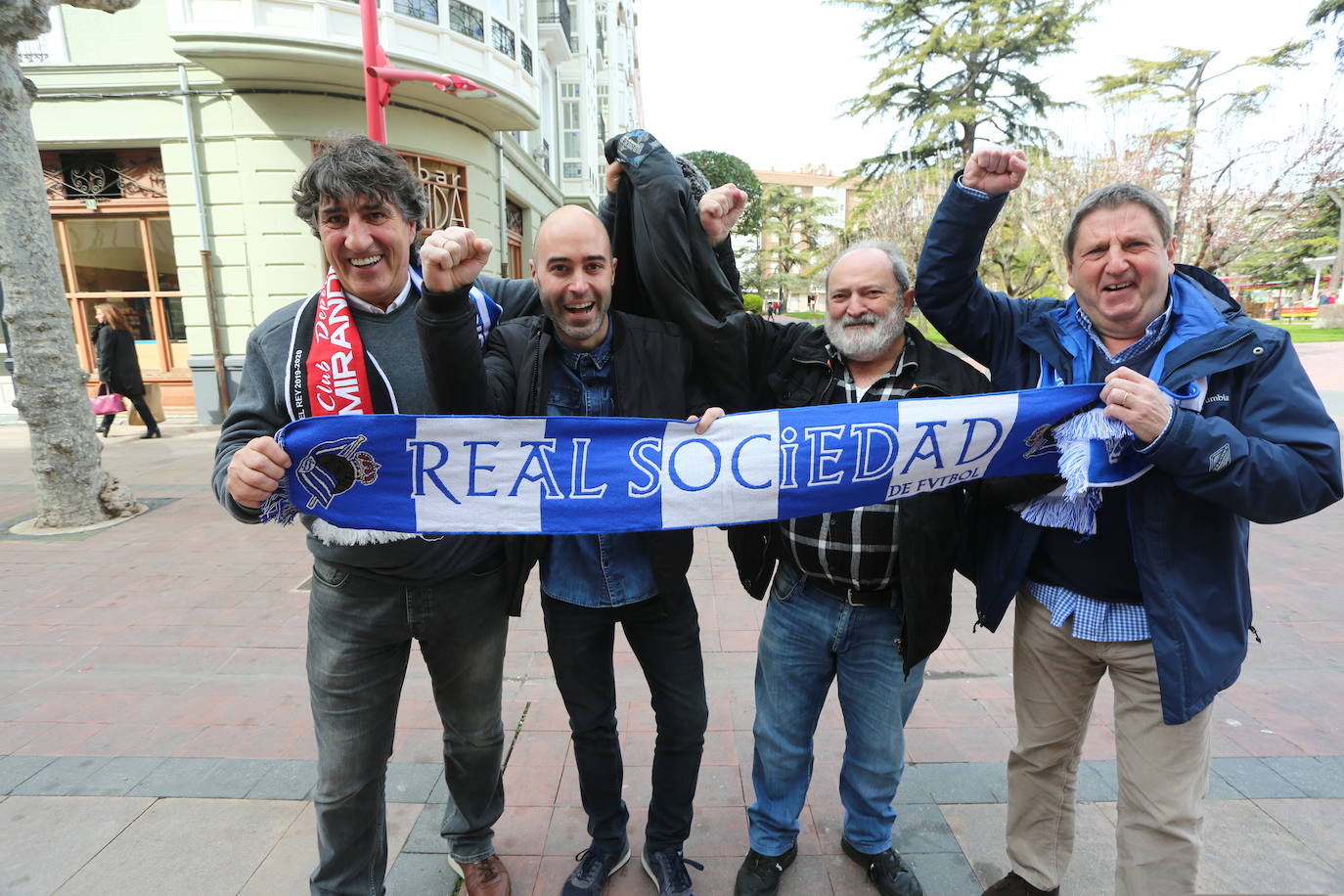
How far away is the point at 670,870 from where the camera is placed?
2.36m

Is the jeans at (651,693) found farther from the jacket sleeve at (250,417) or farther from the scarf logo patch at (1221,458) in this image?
the scarf logo patch at (1221,458)

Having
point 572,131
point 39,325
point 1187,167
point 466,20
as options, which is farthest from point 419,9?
point 1187,167

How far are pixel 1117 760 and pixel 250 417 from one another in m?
2.69

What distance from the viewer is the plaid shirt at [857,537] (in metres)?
2.21

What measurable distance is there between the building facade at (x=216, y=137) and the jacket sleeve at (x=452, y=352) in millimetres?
8578

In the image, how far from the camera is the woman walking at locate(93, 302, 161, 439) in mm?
10227

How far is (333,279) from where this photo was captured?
6.57ft

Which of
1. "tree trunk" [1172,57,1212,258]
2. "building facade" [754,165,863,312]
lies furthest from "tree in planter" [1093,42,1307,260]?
"building facade" [754,165,863,312]

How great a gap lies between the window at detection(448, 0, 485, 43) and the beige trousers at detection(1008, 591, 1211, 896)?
11707 mm

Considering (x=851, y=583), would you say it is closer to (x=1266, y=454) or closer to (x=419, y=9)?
(x=1266, y=454)

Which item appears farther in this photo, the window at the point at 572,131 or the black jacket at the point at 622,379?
the window at the point at 572,131

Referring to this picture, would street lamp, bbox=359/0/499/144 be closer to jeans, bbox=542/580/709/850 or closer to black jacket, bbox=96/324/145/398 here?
jeans, bbox=542/580/709/850

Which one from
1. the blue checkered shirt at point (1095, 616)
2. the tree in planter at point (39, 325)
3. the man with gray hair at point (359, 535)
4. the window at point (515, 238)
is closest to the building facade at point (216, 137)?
the window at point (515, 238)

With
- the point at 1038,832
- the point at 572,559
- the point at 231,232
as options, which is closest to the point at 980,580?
the point at 1038,832
